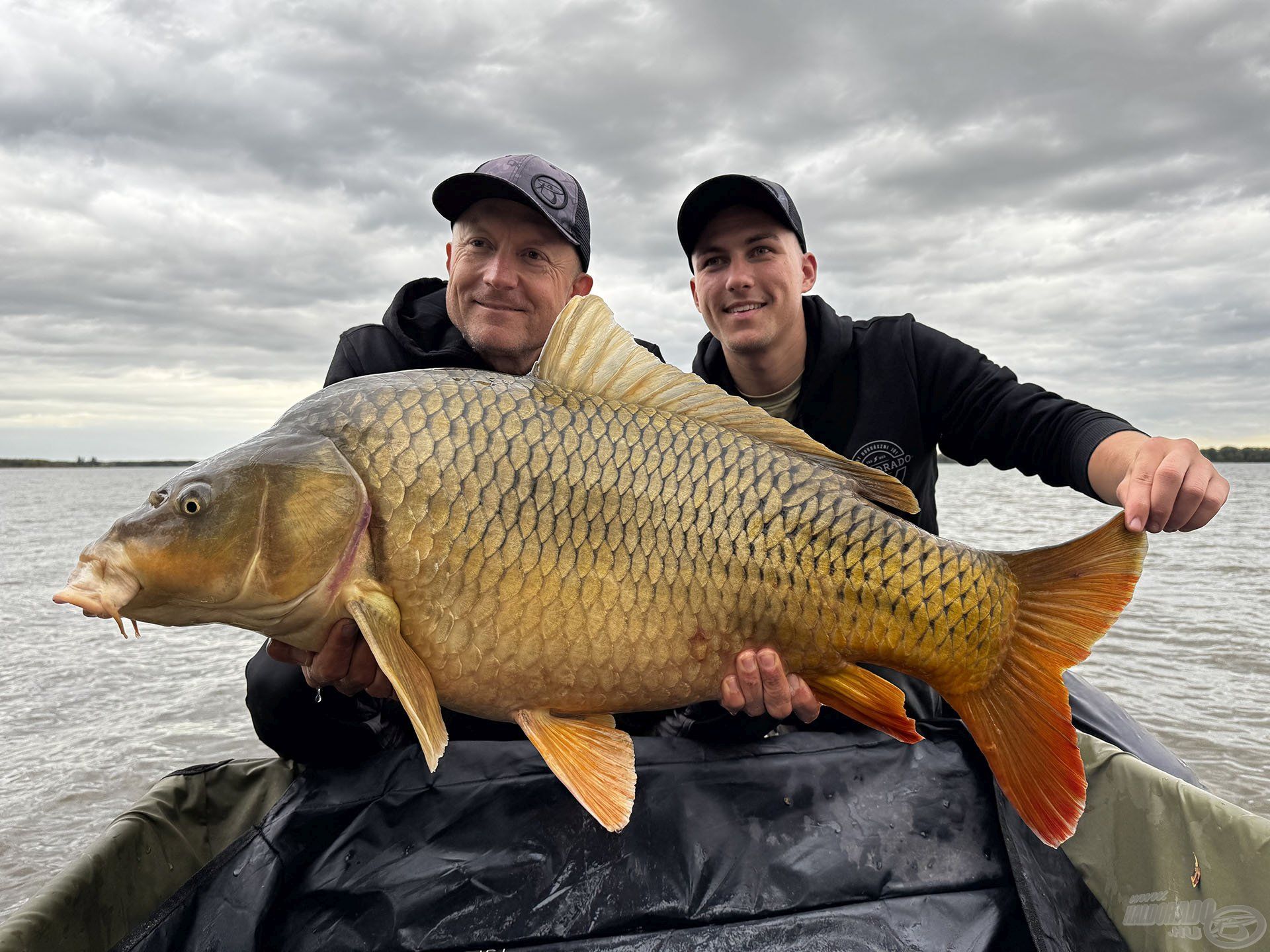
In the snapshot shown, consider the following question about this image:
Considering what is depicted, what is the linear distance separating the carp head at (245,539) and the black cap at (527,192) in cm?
119

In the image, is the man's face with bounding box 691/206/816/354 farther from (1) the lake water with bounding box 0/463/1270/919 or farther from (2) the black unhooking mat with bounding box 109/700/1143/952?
(1) the lake water with bounding box 0/463/1270/919

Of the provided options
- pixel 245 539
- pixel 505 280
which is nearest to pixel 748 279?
pixel 505 280

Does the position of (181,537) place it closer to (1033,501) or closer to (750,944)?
(750,944)

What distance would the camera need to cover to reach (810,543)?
1.47 m

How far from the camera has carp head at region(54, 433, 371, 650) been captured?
1.27 meters

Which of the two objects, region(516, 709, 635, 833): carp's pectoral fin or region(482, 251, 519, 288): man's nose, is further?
region(482, 251, 519, 288): man's nose

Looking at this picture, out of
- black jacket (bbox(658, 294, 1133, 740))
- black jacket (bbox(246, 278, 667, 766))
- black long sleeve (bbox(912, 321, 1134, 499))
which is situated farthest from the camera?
black jacket (bbox(658, 294, 1133, 740))

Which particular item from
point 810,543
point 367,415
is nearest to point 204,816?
point 367,415

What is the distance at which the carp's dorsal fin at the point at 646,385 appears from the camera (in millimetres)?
1548

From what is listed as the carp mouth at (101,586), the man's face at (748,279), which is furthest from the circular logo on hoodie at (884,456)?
the carp mouth at (101,586)

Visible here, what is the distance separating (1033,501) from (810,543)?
2182cm

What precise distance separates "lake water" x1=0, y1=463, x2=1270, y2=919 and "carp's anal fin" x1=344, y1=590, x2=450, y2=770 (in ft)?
2.31
